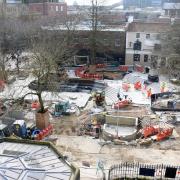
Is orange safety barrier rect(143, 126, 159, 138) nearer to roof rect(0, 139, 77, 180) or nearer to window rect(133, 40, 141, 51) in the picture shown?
roof rect(0, 139, 77, 180)

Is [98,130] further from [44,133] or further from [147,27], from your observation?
[147,27]

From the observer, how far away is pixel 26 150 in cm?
1388

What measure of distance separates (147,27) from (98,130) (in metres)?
23.7

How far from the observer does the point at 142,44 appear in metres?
40.4

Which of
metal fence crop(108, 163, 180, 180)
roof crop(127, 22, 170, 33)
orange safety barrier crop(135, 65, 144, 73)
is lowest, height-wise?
metal fence crop(108, 163, 180, 180)

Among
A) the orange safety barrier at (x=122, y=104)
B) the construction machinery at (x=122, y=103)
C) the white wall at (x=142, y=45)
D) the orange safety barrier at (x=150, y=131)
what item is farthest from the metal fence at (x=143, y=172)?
the white wall at (x=142, y=45)

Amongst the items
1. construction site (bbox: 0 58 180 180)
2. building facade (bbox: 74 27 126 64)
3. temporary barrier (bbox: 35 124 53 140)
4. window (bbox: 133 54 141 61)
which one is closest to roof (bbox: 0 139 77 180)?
construction site (bbox: 0 58 180 180)

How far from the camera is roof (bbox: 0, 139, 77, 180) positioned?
471 inches

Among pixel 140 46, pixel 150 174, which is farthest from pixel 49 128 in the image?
pixel 140 46

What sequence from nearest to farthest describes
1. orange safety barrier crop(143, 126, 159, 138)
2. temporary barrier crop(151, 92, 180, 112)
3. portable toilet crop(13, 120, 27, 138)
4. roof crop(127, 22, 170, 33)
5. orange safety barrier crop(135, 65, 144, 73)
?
portable toilet crop(13, 120, 27, 138) < orange safety barrier crop(143, 126, 159, 138) < temporary barrier crop(151, 92, 180, 112) < orange safety barrier crop(135, 65, 144, 73) < roof crop(127, 22, 170, 33)

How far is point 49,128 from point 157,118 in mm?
8561

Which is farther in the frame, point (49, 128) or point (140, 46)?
point (140, 46)

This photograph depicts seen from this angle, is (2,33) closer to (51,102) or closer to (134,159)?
(51,102)

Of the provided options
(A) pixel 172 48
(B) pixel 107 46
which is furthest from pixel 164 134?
(B) pixel 107 46
